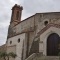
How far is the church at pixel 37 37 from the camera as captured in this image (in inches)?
799

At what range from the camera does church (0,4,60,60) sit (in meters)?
20.3

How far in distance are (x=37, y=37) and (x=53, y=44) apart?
4.63m

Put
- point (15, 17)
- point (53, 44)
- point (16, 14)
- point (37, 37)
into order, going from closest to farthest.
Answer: point (53, 44) → point (37, 37) → point (15, 17) → point (16, 14)

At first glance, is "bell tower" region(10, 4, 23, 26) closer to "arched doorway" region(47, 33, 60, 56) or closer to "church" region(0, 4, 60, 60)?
"church" region(0, 4, 60, 60)

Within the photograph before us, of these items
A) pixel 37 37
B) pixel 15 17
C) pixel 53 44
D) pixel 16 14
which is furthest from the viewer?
pixel 16 14

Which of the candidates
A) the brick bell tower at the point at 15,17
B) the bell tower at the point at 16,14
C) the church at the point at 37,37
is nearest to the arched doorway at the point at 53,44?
the church at the point at 37,37

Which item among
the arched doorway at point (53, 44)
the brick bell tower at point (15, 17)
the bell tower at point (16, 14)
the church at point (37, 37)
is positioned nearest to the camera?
the arched doorway at point (53, 44)

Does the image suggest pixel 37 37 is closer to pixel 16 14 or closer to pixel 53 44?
pixel 53 44

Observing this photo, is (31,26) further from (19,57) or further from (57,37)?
(57,37)

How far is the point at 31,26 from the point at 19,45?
13.4ft

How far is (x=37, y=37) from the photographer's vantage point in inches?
959

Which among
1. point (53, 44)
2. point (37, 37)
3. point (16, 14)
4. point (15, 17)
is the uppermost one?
point (16, 14)

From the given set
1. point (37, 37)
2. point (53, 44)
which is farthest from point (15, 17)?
point (53, 44)

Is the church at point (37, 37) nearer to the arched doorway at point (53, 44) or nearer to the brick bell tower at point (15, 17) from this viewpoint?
the arched doorway at point (53, 44)
